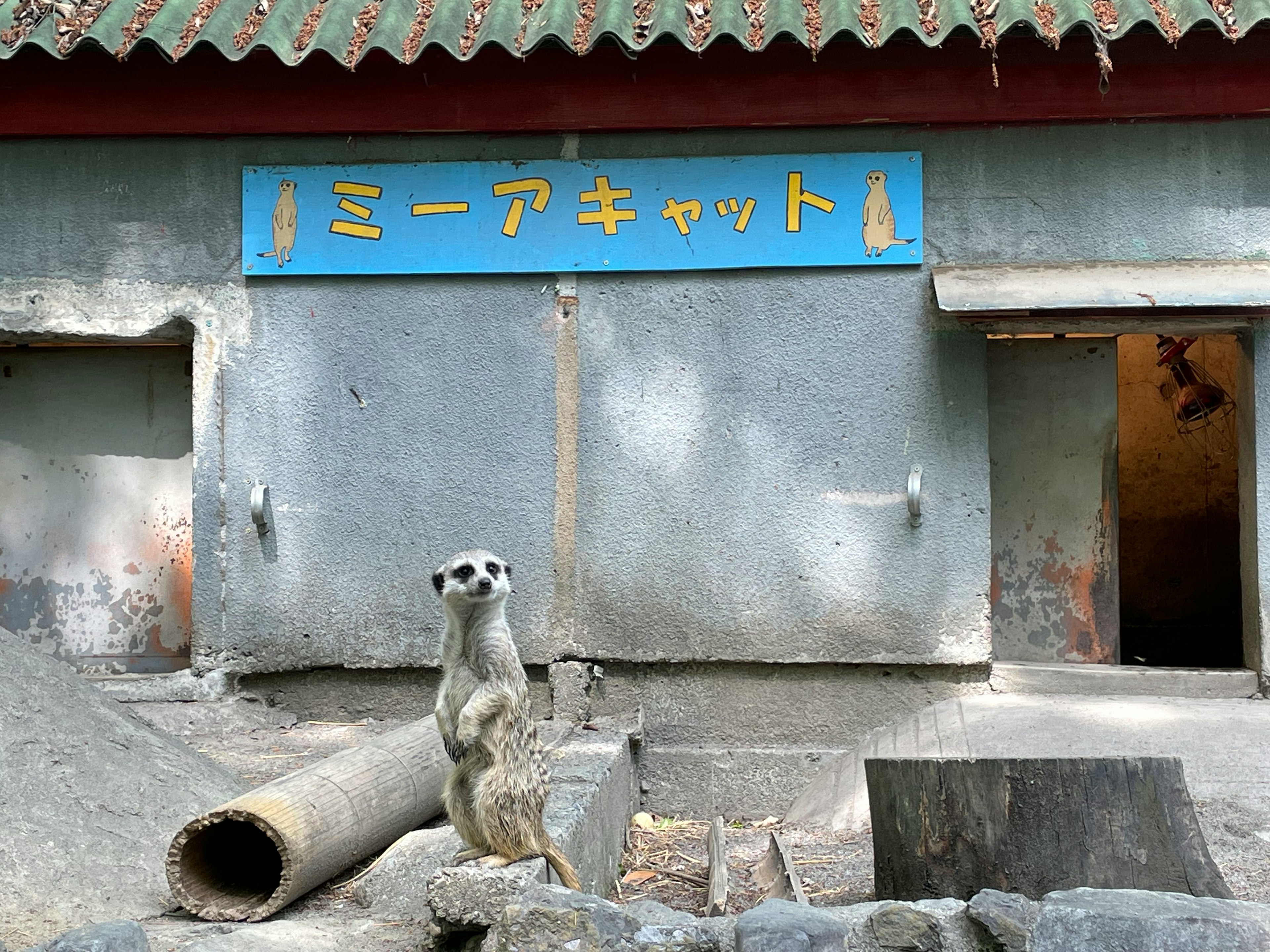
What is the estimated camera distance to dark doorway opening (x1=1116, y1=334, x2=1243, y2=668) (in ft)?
32.2

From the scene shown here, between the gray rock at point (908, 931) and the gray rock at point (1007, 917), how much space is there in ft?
0.38

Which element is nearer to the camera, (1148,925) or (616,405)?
(1148,925)

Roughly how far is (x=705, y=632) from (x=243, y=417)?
2775 millimetres

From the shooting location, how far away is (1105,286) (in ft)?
19.6

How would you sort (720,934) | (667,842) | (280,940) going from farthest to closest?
(667,842) → (280,940) → (720,934)

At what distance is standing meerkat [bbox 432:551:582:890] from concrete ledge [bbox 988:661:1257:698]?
3.16 m

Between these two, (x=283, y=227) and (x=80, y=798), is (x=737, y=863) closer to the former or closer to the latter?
(x=80, y=798)

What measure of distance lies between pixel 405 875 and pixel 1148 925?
2.68 metres

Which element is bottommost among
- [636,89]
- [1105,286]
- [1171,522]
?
[1171,522]

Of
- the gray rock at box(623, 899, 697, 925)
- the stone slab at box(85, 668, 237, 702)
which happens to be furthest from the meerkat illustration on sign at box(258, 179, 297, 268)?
the gray rock at box(623, 899, 697, 925)

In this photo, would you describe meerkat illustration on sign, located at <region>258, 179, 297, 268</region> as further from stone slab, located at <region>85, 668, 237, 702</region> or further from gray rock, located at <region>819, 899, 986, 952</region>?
gray rock, located at <region>819, 899, 986, 952</region>

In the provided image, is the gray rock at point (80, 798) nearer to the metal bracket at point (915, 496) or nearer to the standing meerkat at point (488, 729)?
the standing meerkat at point (488, 729)

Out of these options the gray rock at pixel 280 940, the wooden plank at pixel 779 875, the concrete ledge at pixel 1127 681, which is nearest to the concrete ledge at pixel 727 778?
the wooden plank at pixel 779 875

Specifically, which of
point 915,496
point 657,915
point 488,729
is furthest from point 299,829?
point 915,496
